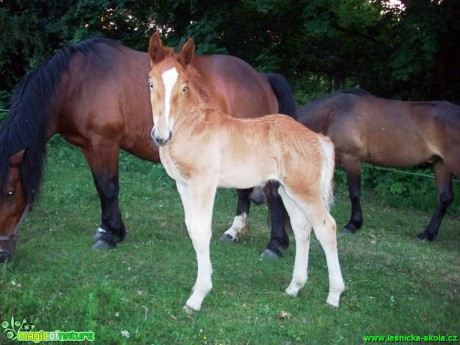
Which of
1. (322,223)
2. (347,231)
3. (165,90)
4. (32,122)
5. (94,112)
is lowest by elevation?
(347,231)

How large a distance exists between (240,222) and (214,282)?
1.68 meters

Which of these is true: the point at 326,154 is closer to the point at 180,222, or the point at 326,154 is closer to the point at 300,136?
the point at 300,136

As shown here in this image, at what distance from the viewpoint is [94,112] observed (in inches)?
199

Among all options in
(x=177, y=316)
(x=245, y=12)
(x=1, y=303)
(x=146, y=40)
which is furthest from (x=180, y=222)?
(x=245, y=12)

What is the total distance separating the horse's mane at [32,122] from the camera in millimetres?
4582

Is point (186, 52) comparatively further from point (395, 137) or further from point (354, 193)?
point (395, 137)

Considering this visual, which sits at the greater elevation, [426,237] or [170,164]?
[170,164]

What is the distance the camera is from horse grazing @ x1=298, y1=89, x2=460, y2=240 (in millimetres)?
7043

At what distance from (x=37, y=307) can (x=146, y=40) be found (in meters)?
9.74

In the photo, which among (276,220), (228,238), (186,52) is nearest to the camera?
(186,52)

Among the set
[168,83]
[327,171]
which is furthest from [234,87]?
[168,83]

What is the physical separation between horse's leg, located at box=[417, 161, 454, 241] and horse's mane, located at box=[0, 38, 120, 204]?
5.49 m

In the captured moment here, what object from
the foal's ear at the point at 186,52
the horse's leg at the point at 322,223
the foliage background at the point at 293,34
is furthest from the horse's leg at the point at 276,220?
the foliage background at the point at 293,34

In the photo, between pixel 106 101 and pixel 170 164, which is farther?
pixel 106 101
